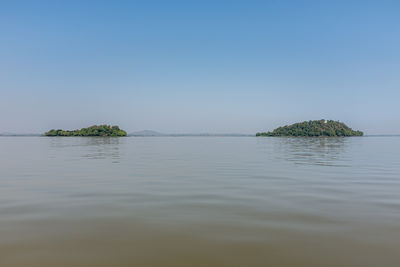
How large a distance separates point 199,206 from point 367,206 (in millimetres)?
5570

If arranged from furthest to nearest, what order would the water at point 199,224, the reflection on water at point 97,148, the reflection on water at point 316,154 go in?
1. the reflection on water at point 97,148
2. the reflection on water at point 316,154
3. the water at point 199,224

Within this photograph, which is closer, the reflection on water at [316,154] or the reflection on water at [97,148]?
the reflection on water at [316,154]

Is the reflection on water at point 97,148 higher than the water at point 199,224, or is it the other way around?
the reflection on water at point 97,148

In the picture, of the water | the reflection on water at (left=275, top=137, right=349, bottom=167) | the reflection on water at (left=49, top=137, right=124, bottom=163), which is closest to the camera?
the water

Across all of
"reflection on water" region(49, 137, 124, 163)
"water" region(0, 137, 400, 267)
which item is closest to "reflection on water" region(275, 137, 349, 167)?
"water" region(0, 137, 400, 267)

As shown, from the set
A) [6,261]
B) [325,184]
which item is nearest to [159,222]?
[6,261]

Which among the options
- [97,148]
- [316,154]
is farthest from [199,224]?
[97,148]

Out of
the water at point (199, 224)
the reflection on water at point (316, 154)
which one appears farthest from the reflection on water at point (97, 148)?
the reflection on water at point (316, 154)

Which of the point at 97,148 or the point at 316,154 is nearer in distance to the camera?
the point at 316,154

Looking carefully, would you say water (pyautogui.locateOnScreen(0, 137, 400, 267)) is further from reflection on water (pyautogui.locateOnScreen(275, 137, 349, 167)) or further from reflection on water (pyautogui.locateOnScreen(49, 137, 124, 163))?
reflection on water (pyautogui.locateOnScreen(49, 137, 124, 163))

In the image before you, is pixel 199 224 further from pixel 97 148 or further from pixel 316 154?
pixel 97 148

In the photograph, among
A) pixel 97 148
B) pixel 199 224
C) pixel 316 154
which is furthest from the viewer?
pixel 97 148

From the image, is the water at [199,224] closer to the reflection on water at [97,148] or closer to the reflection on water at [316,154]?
the reflection on water at [316,154]

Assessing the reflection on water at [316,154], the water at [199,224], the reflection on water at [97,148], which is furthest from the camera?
the reflection on water at [97,148]
